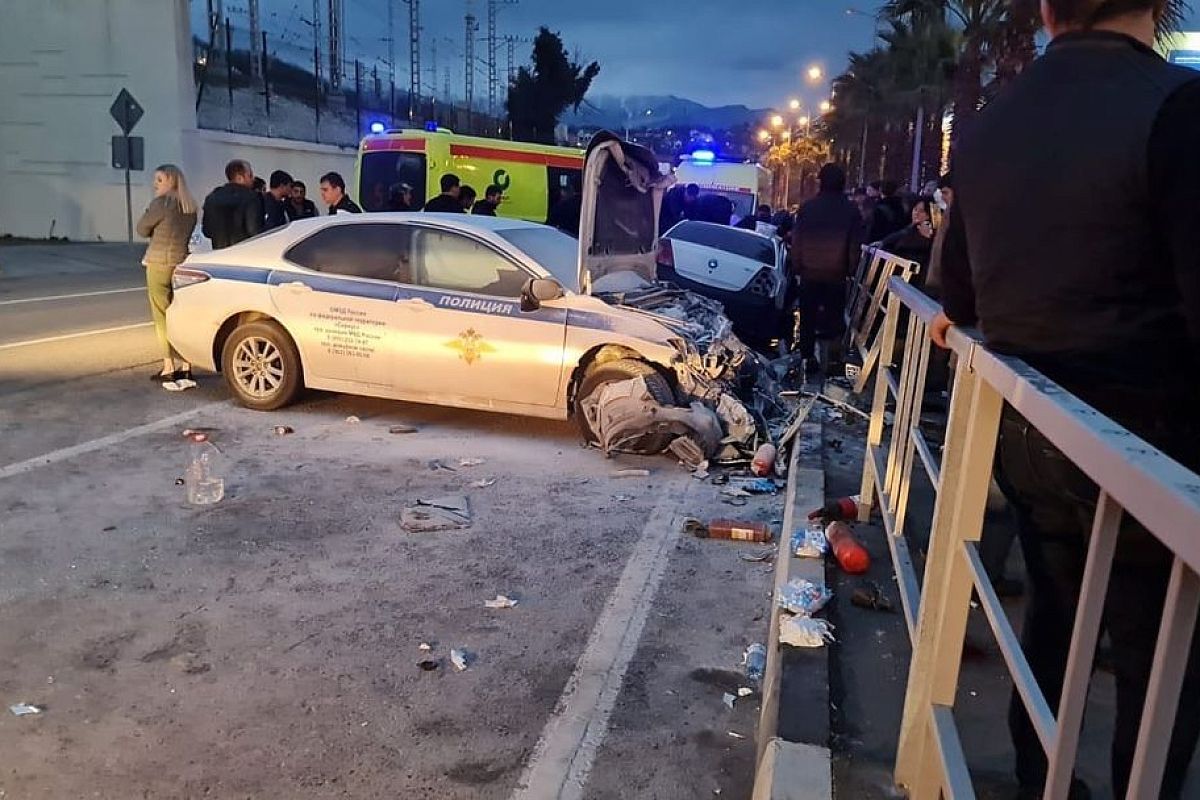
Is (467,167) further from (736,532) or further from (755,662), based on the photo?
(755,662)

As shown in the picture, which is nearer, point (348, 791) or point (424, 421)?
point (348, 791)

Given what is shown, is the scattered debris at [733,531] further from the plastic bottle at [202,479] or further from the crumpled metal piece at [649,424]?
the plastic bottle at [202,479]

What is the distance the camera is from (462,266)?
24.7 ft

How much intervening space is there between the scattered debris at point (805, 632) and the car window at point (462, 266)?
13.7 feet

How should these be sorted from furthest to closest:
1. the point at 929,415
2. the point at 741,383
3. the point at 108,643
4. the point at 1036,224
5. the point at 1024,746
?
the point at 741,383, the point at 929,415, the point at 108,643, the point at 1024,746, the point at 1036,224

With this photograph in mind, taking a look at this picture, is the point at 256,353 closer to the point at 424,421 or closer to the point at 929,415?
the point at 424,421

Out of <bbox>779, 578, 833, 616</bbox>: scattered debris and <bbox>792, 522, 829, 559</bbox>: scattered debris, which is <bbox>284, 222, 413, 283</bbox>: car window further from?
<bbox>779, 578, 833, 616</bbox>: scattered debris

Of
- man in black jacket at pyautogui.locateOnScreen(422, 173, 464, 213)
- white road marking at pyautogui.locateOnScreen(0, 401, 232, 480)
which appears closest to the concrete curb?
white road marking at pyautogui.locateOnScreen(0, 401, 232, 480)

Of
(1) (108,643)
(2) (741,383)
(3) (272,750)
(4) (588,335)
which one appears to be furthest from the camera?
(2) (741,383)

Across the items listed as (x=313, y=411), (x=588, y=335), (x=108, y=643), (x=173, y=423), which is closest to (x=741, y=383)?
(x=588, y=335)

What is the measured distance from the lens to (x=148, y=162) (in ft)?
91.9

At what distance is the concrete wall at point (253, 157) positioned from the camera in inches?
1122

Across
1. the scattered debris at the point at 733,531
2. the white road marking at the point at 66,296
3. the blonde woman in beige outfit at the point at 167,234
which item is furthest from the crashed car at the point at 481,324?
the white road marking at the point at 66,296

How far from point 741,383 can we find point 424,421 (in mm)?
2509
